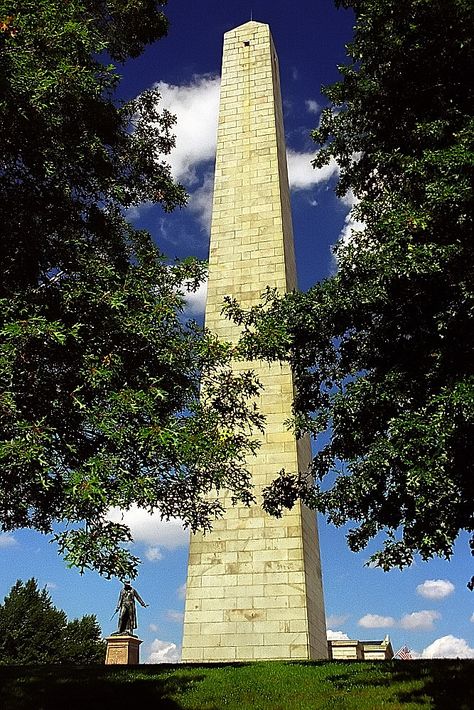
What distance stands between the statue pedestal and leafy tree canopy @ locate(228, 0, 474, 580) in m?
9.76

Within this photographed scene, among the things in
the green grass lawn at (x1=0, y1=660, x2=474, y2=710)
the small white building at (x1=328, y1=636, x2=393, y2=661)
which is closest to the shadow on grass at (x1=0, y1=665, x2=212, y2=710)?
the green grass lawn at (x1=0, y1=660, x2=474, y2=710)

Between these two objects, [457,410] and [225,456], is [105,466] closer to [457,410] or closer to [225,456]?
[225,456]

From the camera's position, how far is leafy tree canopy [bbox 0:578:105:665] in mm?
43875

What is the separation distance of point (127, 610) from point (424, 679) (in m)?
11.9

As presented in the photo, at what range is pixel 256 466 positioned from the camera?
56.4ft

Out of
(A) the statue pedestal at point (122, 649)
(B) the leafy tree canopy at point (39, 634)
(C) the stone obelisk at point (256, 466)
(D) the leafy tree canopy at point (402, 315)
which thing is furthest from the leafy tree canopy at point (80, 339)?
(B) the leafy tree canopy at point (39, 634)

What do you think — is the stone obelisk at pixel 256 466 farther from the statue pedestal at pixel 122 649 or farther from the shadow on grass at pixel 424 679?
the statue pedestal at pixel 122 649

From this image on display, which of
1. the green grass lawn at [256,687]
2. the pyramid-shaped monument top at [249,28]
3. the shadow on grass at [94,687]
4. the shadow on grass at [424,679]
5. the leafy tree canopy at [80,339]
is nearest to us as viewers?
the leafy tree canopy at [80,339]

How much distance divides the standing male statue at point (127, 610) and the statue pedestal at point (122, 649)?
1.45 feet

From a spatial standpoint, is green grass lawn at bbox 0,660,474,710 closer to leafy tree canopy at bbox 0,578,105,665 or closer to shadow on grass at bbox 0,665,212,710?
shadow on grass at bbox 0,665,212,710

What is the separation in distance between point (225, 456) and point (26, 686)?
21.9ft

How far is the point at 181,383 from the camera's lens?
430 inches

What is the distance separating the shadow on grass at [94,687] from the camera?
1078 centimetres

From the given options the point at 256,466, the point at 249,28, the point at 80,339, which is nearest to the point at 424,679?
the point at 256,466
